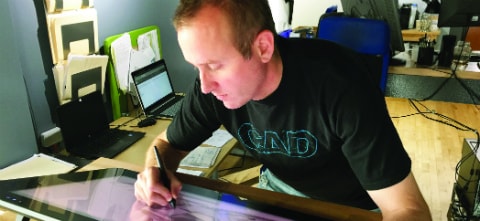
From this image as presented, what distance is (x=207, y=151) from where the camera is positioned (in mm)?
1767

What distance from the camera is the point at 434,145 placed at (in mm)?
3127

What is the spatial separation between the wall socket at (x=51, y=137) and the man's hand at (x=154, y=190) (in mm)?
985

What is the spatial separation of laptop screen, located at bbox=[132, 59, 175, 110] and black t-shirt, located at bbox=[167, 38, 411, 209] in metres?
0.89

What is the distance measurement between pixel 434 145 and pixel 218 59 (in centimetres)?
282

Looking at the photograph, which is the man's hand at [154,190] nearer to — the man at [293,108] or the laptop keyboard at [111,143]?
the man at [293,108]

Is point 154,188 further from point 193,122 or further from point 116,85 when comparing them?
point 116,85

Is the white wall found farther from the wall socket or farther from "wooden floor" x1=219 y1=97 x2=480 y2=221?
the wall socket

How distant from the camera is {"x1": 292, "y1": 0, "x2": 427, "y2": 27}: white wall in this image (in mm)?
4730

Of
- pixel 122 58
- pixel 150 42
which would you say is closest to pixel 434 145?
pixel 150 42

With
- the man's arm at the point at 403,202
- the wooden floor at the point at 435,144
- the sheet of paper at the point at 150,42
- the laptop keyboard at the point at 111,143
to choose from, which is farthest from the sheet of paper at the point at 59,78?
the wooden floor at the point at 435,144

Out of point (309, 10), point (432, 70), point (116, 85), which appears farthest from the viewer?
point (309, 10)

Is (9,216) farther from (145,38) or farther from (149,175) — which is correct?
(145,38)

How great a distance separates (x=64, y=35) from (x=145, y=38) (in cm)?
59

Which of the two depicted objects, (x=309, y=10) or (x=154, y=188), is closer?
(x=154, y=188)
